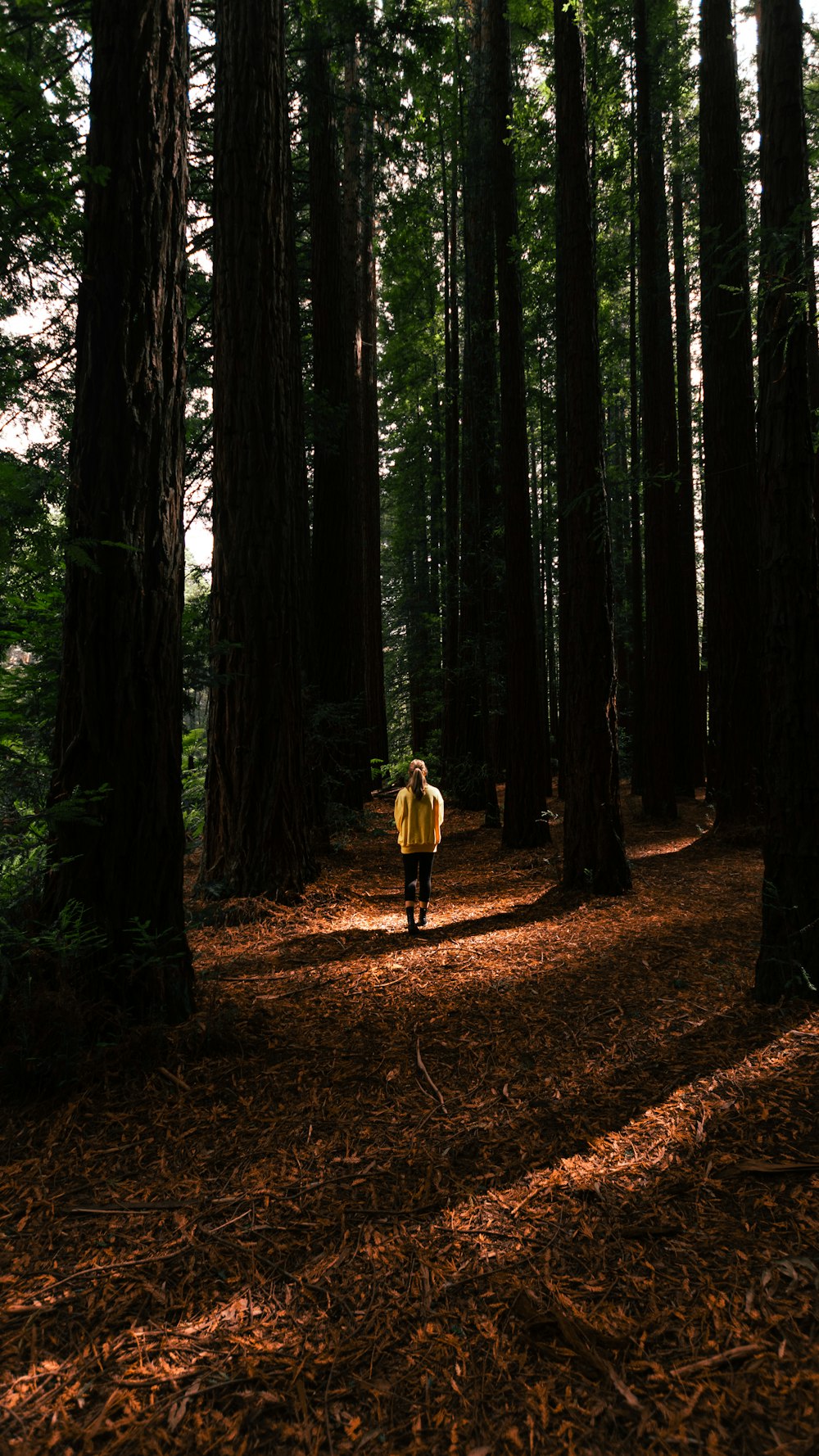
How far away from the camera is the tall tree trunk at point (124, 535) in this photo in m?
3.67

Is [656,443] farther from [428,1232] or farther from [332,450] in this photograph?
[428,1232]

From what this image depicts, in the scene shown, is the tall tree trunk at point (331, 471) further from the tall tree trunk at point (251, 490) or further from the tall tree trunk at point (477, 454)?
the tall tree trunk at point (477, 454)

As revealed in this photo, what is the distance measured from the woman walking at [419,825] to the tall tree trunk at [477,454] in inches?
246

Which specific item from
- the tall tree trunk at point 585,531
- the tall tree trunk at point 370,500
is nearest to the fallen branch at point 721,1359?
the tall tree trunk at point 585,531

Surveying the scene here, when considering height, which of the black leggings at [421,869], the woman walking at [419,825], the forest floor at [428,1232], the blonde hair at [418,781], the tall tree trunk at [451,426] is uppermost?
the tall tree trunk at [451,426]

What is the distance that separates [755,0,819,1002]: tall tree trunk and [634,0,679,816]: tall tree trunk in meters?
8.25

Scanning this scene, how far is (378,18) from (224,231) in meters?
4.74

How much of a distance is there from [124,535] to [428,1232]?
136 inches

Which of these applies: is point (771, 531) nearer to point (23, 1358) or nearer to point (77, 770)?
point (77, 770)

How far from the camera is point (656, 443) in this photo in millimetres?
13461

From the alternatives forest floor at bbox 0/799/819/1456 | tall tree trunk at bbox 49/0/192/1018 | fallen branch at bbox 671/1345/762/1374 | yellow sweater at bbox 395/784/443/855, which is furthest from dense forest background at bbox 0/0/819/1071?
fallen branch at bbox 671/1345/762/1374

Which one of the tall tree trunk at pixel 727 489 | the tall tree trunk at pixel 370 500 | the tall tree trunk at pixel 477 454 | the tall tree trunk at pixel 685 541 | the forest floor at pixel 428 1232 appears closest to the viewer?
the forest floor at pixel 428 1232

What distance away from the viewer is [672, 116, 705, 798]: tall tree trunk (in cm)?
1577

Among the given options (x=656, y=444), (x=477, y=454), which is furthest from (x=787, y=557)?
(x=477, y=454)
